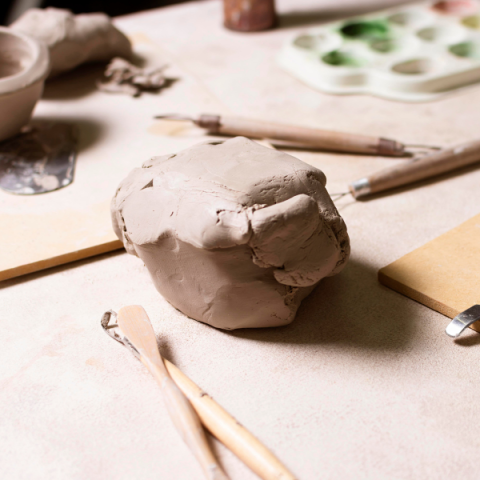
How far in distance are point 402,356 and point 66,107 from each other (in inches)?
50.8

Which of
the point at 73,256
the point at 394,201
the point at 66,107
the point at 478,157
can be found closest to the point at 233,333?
the point at 73,256

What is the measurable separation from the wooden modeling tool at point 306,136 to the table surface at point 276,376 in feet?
0.62

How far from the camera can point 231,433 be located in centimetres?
70

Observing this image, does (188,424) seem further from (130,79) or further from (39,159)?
(130,79)

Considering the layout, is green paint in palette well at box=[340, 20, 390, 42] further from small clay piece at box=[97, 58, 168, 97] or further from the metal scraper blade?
the metal scraper blade

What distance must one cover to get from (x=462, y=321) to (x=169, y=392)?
0.48 m

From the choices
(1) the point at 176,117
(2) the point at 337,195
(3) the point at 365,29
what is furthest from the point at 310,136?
(3) the point at 365,29

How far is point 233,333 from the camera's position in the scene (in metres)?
0.88

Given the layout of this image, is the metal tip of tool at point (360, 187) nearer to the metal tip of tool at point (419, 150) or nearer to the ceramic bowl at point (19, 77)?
the metal tip of tool at point (419, 150)

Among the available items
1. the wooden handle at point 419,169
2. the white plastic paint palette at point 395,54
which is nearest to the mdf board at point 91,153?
the white plastic paint palette at point 395,54

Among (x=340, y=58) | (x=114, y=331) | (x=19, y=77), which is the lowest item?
(x=114, y=331)

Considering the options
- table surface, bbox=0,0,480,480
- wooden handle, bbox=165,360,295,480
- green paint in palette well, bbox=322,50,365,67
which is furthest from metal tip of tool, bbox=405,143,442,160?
wooden handle, bbox=165,360,295,480

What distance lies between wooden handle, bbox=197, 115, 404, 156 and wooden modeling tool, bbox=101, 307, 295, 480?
75 centimetres

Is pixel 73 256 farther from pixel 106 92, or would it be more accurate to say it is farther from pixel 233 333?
pixel 106 92
